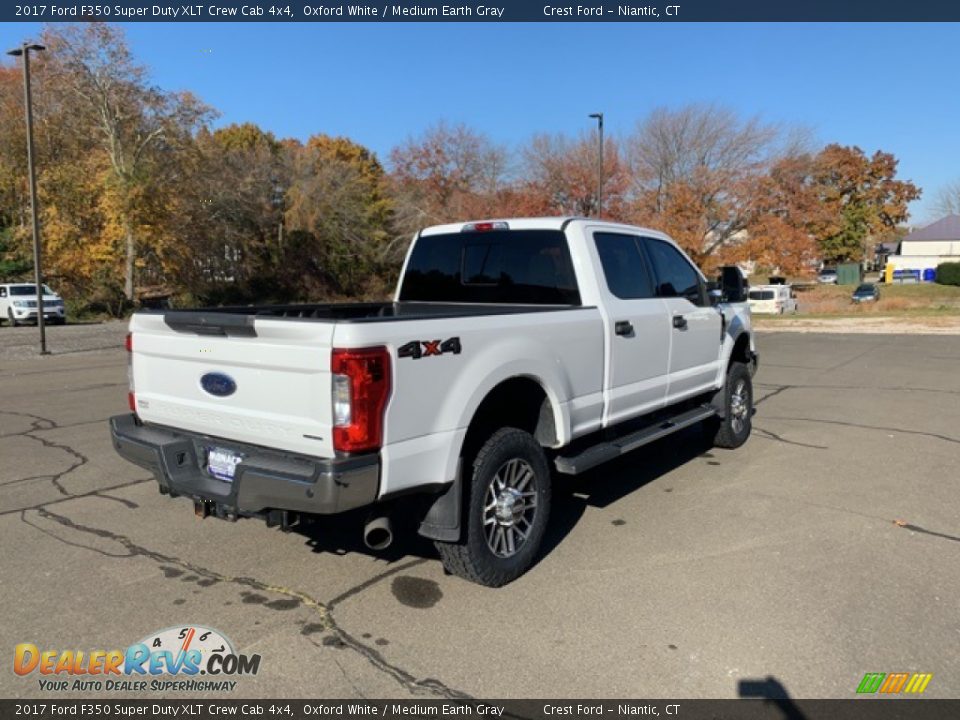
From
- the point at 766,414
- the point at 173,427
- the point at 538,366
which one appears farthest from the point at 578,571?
the point at 766,414

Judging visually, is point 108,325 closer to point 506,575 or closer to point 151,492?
point 151,492

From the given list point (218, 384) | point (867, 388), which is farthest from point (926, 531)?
point (867, 388)

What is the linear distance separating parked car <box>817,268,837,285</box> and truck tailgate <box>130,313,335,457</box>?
68.5 meters

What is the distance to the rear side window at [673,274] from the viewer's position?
18.9 feet

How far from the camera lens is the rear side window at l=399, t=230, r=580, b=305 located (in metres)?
5.02

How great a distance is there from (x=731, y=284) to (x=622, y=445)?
2.72 meters

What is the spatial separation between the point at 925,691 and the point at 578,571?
1760mm

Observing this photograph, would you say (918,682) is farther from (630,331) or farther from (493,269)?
(493,269)

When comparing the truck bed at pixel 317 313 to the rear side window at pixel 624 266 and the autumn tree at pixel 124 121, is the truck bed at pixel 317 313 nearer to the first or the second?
the rear side window at pixel 624 266

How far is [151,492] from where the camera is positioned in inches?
221

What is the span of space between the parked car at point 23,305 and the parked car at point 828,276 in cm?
5982

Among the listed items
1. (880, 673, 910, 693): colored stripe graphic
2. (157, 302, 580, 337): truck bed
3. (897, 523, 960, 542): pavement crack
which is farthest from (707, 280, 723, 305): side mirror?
(880, 673, 910, 693): colored stripe graphic

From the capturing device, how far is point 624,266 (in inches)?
210

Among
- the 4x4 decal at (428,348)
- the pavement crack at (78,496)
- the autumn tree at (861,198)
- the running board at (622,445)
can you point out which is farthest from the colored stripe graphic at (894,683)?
the autumn tree at (861,198)
